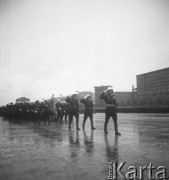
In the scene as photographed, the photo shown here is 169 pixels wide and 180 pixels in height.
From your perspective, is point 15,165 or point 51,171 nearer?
point 51,171

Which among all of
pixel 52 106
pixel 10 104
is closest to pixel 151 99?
pixel 10 104

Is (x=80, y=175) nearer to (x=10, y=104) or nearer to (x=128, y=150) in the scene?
(x=128, y=150)

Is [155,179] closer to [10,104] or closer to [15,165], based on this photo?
[15,165]

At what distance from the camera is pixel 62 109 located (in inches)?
852

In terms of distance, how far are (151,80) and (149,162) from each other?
10109cm

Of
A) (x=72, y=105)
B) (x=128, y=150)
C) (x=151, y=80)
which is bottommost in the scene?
(x=128, y=150)

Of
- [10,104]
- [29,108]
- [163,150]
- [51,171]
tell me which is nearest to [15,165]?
[51,171]

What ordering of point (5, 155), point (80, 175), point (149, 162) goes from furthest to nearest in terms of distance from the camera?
1. point (5, 155)
2. point (149, 162)
3. point (80, 175)

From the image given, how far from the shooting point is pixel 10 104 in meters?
29.7

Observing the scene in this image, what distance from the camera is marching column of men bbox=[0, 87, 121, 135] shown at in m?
10.3

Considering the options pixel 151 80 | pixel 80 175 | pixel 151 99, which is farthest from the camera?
pixel 151 80

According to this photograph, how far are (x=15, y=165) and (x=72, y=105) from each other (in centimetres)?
882

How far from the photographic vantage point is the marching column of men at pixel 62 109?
1027 cm

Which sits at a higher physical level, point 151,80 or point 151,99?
point 151,80
